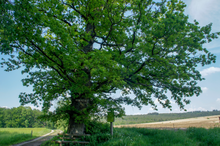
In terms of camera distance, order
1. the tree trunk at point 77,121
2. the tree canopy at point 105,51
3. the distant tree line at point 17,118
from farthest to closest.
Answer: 1. the distant tree line at point 17,118
2. the tree trunk at point 77,121
3. the tree canopy at point 105,51

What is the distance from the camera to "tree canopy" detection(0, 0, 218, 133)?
866 cm

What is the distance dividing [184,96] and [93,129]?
8.42 m

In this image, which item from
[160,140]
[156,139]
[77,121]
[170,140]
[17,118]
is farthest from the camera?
[17,118]

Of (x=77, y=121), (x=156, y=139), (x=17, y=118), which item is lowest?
(x=17, y=118)

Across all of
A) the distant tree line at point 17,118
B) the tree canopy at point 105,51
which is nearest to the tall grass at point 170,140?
the tree canopy at point 105,51

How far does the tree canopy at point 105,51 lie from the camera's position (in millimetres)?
8656

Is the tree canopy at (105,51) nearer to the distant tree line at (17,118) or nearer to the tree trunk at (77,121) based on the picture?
the tree trunk at (77,121)

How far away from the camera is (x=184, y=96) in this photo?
467 inches

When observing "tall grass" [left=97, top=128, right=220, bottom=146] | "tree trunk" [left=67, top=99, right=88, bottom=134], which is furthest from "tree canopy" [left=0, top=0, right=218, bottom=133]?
"tall grass" [left=97, top=128, right=220, bottom=146]

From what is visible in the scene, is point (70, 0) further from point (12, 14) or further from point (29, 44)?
point (12, 14)

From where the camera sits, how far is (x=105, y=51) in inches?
446

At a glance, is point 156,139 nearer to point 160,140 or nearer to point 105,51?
point 160,140

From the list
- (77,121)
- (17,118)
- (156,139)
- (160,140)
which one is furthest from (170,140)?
(17,118)

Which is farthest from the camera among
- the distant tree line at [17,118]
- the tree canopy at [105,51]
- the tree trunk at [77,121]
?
the distant tree line at [17,118]
